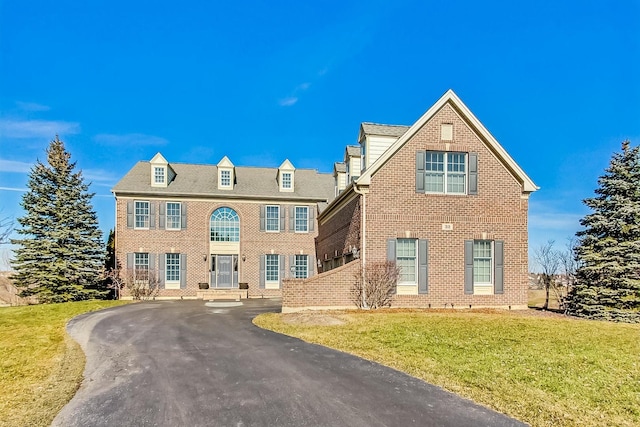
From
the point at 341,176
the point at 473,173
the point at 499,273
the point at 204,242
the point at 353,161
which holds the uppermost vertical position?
the point at 353,161

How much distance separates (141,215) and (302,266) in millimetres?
10818

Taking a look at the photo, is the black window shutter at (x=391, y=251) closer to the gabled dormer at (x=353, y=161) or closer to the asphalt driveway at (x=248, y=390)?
the gabled dormer at (x=353, y=161)

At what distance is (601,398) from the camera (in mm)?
5773

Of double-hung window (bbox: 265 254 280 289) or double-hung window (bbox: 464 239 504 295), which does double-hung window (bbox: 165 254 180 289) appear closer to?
double-hung window (bbox: 265 254 280 289)

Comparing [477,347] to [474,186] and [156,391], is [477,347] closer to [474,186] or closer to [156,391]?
[156,391]

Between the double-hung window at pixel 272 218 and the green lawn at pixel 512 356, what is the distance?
44.5 ft

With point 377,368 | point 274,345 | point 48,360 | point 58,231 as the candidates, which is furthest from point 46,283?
point 377,368

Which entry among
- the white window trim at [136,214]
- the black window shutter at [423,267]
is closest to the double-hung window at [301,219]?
the white window trim at [136,214]

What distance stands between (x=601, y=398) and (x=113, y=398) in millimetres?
7055

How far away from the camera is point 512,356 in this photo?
316 inches

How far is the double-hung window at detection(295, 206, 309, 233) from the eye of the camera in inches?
1078

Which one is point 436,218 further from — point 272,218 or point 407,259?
point 272,218

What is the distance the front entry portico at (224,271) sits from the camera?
2622 cm

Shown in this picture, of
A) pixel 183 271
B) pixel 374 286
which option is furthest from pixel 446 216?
pixel 183 271
